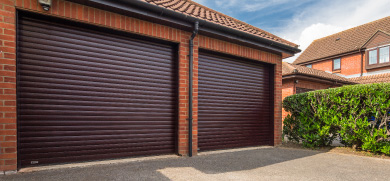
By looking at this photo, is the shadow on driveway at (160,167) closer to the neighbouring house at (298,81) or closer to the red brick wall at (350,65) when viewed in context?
the neighbouring house at (298,81)

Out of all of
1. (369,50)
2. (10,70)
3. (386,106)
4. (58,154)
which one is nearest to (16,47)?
(10,70)

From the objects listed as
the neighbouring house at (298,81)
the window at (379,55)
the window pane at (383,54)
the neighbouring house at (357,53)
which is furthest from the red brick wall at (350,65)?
the neighbouring house at (298,81)

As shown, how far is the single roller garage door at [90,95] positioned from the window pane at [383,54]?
18.5 metres

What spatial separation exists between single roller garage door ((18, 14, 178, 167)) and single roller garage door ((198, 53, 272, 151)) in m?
0.85

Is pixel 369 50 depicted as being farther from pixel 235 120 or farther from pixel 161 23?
pixel 161 23

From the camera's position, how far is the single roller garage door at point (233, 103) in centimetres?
510

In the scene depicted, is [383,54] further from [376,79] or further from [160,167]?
[160,167]

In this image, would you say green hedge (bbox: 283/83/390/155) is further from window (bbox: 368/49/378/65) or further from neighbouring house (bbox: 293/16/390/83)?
window (bbox: 368/49/378/65)

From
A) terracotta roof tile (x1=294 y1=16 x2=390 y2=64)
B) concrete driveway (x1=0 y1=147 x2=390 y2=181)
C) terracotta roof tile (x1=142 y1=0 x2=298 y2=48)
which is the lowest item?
concrete driveway (x1=0 y1=147 x2=390 y2=181)

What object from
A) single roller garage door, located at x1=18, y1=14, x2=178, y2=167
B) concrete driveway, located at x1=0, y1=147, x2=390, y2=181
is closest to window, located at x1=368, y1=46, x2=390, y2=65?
concrete driveway, located at x1=0, y1=147, x2=390, y2=181

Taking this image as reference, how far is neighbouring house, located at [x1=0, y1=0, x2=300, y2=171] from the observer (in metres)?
3.21

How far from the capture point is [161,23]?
4293 millimetres

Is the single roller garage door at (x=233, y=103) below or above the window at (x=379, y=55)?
below

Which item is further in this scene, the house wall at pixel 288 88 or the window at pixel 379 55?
the window at pixel 379 55
